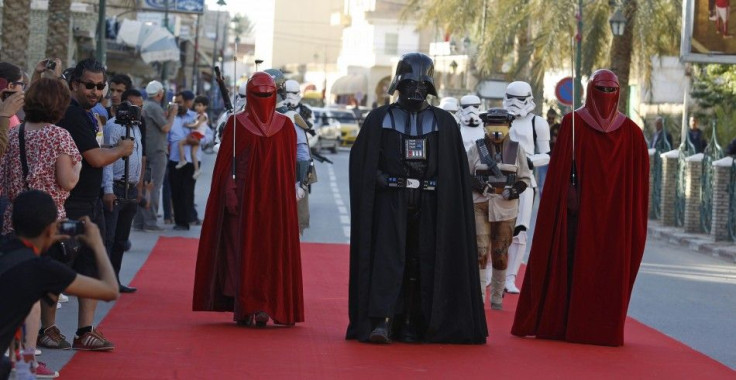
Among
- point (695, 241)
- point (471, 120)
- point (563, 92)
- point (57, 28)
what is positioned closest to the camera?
point (471, 120)

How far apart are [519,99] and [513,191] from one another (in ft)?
5.41

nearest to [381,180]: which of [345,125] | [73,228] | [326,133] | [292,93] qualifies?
[73,228]

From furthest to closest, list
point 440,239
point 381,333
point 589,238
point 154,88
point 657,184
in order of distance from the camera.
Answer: point 657,184
point 154,88
point 589,238
point 440,239
point 381,333

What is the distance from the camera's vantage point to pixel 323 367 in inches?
351

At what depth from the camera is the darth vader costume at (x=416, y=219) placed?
10148 mm

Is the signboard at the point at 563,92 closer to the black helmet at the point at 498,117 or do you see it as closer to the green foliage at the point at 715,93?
the green foliage at the point at 715,93

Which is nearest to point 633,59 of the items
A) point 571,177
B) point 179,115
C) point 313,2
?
point 179,115

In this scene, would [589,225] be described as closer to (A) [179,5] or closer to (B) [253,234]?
(B) [253,234]

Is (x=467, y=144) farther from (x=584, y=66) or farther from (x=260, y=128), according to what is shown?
(x=584, y=66)

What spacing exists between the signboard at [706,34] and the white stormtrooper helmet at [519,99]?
11426 mm

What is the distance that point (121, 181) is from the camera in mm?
11953

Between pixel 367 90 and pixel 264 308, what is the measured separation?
91.8 metres

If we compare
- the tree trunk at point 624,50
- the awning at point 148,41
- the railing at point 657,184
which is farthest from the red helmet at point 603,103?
the awning at point 148,41

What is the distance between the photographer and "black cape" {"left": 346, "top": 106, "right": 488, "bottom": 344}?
33.3 feet
